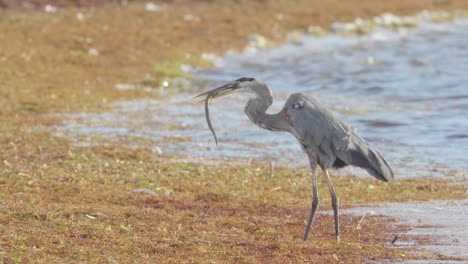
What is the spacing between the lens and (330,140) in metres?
8.20

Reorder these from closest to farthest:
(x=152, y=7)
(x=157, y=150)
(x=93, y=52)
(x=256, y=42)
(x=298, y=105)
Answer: (x=298, y=105) < (x=157, y=150) < (x=93, y=52) < (x=256, y=42) < (x=152, y=7)

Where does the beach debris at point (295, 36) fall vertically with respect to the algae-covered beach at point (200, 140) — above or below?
below

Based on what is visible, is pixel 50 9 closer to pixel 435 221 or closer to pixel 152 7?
pixel 152 7

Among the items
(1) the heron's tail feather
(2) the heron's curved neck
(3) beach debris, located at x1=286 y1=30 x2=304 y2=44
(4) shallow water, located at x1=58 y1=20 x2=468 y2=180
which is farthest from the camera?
(3) beach debris, located at x1=286 y1=30 x2=304 y2=44

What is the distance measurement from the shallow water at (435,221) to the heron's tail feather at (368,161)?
1.80 feet

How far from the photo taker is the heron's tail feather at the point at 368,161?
26.4 ft

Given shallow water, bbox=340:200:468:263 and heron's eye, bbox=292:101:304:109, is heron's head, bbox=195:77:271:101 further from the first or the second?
shallow water, bbox=340:200:468:263

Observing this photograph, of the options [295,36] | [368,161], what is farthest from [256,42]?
[368,161]

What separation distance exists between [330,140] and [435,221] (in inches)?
52.3

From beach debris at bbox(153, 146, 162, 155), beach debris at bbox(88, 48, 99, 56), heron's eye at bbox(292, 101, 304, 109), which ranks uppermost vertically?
heron's eye at bbox(292, 101, 304, 109)

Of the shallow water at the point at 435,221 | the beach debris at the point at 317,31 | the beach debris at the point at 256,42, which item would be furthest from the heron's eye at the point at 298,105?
the beach debris at the point at 317,31

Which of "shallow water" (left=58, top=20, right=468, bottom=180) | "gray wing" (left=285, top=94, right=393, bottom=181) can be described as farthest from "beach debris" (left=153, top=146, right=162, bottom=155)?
"gray wing" (left=285, top=94, right=393, bottom=181)

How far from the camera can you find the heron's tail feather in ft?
26.4

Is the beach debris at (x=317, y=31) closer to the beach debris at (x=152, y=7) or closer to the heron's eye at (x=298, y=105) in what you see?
the beach debris at (x=152, y=7)
